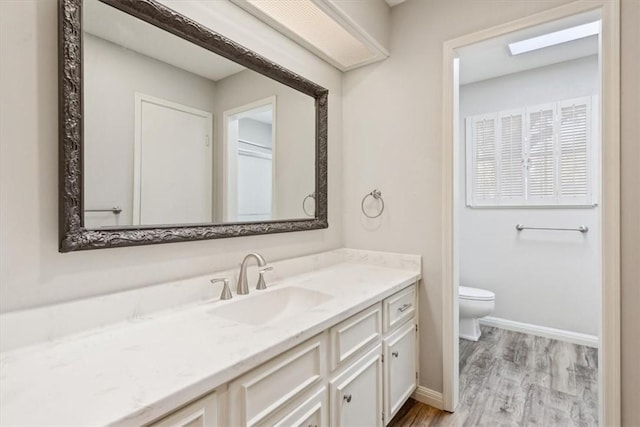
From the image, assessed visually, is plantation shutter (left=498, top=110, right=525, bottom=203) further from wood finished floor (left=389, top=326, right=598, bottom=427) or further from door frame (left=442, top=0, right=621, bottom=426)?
door frame (left=442, top=0, right=621, bottom=426)

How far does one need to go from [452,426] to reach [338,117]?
6.69 feet

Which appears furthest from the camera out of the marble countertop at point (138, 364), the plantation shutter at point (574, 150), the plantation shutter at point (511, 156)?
the plantation shutter at point (511, 156)

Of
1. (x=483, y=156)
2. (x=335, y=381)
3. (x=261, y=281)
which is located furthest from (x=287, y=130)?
(x=483, y=156)

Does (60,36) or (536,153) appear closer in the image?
(60,36)

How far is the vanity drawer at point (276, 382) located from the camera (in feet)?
2.93

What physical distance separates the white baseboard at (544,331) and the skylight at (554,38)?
2477 millimetres

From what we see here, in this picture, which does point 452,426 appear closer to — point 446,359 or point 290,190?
point 446,359

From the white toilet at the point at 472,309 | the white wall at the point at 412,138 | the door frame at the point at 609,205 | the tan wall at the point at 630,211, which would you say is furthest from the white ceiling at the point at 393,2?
the white toilet at the point at 472,309

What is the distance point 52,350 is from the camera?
0.93 m

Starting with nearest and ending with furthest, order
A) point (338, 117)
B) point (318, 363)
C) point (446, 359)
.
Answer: point (318, 363), point (446, 359), point (338, 117)

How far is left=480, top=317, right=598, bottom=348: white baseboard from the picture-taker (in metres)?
2.79

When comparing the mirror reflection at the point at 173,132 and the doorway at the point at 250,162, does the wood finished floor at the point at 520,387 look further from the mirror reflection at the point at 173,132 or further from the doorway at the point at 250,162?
the mirror reflection at the point at 173,132

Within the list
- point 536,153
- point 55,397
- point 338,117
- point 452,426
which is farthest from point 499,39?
point 55,397

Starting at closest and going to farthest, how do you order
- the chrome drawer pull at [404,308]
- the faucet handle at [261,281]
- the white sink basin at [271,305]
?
the white sink basin at [271,305] → the faucet handle at [261,281] → the chrome drawer pull at [404,308]
